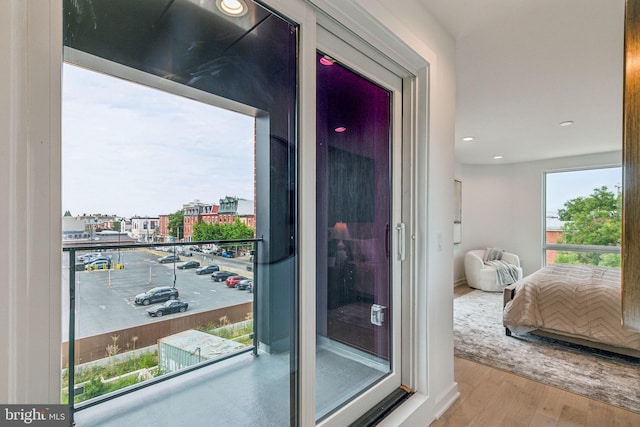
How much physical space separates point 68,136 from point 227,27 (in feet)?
2.70

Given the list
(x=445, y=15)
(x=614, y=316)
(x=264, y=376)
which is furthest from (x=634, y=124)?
(x=614, y=316)

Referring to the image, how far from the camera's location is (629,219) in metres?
0.49

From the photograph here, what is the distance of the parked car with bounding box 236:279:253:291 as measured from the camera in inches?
52.5

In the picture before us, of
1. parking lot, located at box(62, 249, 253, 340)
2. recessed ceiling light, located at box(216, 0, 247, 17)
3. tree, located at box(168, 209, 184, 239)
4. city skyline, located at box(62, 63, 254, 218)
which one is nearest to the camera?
city skyline, located at box(62, 63, 254, 218)

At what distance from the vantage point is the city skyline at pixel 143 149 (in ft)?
2.76

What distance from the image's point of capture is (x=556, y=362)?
262cm

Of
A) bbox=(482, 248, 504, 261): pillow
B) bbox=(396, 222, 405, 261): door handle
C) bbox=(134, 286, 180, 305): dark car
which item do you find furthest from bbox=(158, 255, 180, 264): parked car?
bbox=(482, 248, 504, 261): pillow

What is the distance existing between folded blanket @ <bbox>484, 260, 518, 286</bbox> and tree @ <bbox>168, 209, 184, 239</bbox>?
5622 millimetres

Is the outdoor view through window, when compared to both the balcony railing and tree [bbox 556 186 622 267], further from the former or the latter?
tree [bbox 556 186 622 267]

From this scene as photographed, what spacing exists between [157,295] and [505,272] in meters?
5.83

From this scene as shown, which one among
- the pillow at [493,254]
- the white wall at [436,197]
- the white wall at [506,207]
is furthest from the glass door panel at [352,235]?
the pillow at [493,254]

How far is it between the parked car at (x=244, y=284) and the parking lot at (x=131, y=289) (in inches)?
1.2

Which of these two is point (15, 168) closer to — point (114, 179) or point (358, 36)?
point (114, 179)

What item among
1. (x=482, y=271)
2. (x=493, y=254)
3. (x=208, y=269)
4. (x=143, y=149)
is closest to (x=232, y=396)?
(x=208, y=269)
